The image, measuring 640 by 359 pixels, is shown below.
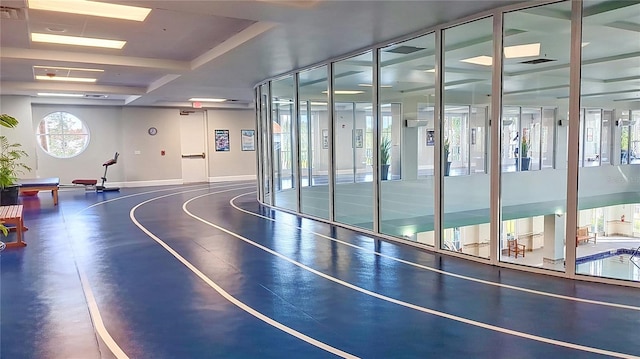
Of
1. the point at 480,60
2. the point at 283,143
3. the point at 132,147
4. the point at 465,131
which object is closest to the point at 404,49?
the point at 480,60

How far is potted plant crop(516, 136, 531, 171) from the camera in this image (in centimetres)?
978

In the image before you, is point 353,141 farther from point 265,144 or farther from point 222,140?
point 222,140

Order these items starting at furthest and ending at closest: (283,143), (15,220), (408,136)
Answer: (283,143) → (408,136) → (15,220)

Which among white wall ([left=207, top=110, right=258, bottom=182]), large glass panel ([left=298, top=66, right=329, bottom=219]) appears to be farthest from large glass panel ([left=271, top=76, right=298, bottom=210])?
white wall ([left=207, top=110, right=258, bottom=182])

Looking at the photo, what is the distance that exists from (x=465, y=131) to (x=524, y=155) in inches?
67.8

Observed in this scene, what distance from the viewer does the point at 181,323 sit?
148 inches

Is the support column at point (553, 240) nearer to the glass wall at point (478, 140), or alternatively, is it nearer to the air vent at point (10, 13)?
the glass wall at point (478, 140)

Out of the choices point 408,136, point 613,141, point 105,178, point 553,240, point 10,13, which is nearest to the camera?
point 10,13

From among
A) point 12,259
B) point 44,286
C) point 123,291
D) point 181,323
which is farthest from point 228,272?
point 12,259

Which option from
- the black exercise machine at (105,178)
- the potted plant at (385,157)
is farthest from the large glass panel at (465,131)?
the black exercise machine at (105,178)

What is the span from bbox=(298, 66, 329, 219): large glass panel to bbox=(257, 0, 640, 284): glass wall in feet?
0.13

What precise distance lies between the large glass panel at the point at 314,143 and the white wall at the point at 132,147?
809cm

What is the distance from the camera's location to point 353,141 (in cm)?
1066

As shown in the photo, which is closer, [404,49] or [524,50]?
[404,49]
